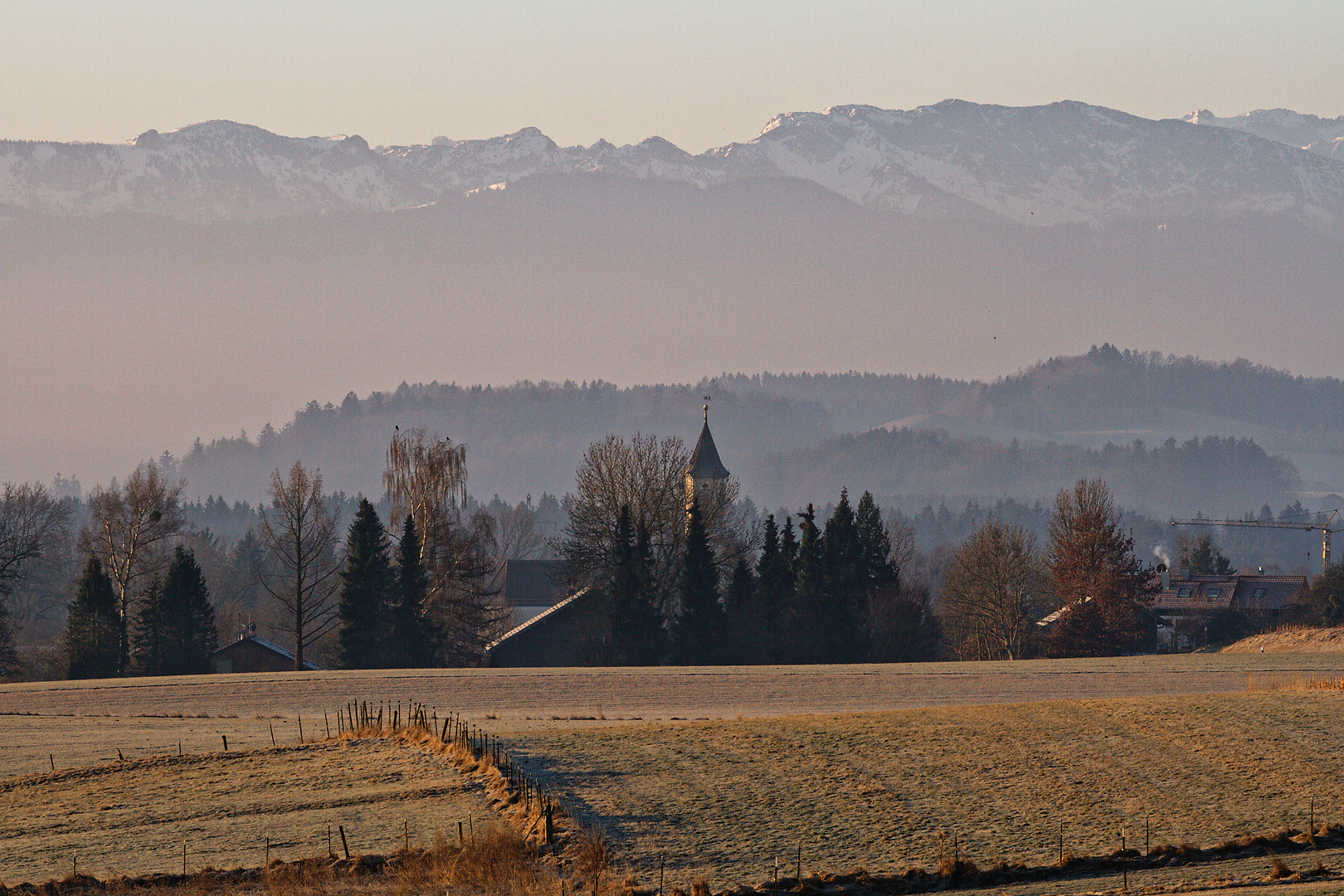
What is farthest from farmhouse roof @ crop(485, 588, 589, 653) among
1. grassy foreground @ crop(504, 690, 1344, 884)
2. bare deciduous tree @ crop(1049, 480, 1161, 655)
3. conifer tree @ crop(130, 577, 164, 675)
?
grassy foreground @ crop(504, 690, 1344, 884)

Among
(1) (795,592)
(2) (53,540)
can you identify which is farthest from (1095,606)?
(2) (53,540)

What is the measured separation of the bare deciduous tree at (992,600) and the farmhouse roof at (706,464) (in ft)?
58.9

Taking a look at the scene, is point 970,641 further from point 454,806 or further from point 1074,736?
point 454,806

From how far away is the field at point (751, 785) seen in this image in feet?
70.0

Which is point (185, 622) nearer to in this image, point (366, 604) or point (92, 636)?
point (92, 636)

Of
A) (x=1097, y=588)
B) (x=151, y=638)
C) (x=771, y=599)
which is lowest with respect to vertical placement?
(x=151, y=638)

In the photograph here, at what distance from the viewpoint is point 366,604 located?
2699 inches

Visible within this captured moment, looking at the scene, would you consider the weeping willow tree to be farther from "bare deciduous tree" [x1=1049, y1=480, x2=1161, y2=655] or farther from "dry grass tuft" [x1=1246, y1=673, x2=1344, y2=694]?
"dry grass tuft" [x1=1246, y1=673, x2=1344, y2=694]

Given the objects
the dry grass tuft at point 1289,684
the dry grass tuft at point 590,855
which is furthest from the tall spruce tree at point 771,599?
the dry grass tuft at point 590,855

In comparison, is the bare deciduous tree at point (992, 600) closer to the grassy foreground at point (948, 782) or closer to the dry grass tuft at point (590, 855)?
the grassy foreground at point (948, 782)

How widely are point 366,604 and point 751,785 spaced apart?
4701 cm

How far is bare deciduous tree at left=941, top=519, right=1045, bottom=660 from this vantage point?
253 feet

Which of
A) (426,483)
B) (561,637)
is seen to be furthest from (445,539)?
(561,637)

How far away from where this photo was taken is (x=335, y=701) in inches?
1880
